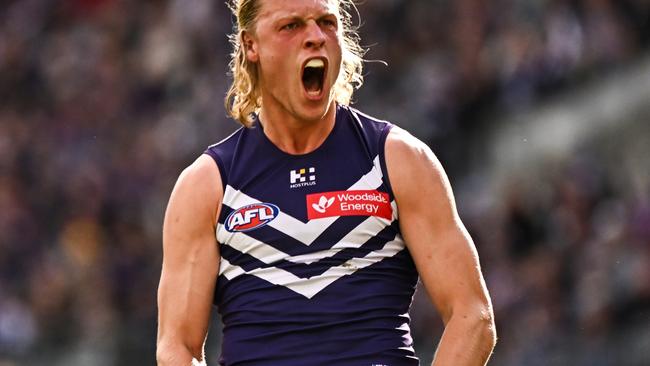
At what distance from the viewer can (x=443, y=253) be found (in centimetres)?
509

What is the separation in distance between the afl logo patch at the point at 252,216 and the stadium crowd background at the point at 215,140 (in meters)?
5.57

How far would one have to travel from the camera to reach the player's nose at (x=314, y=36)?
5223 mm

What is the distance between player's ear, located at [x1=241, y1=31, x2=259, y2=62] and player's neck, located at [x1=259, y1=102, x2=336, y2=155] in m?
0.22

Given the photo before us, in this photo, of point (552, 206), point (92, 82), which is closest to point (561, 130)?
point (552, 206)

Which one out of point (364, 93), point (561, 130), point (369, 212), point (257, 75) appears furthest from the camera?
point (364, 93)

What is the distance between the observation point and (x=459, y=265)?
5.09 m

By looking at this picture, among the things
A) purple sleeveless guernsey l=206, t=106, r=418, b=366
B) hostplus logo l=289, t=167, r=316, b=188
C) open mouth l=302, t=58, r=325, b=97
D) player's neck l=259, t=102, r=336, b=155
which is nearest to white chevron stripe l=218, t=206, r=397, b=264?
purple sleeveless guernsey l=206, t=106, r=418, b=366

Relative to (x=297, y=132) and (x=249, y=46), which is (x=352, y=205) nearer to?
(x=297, y=132)

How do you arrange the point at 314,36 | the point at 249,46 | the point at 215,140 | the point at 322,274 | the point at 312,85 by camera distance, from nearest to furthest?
the point at 322,274
the point at 314,36
the point at 312,85
the point at 249,46
the point at 215,140

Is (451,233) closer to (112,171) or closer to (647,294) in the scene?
(647,294)

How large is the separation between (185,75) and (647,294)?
821 centimetres

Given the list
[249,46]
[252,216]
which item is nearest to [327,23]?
[249,46]

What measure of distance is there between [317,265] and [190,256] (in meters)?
0.48

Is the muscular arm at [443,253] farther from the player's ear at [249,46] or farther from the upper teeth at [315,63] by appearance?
the player's ear at [249,46]
